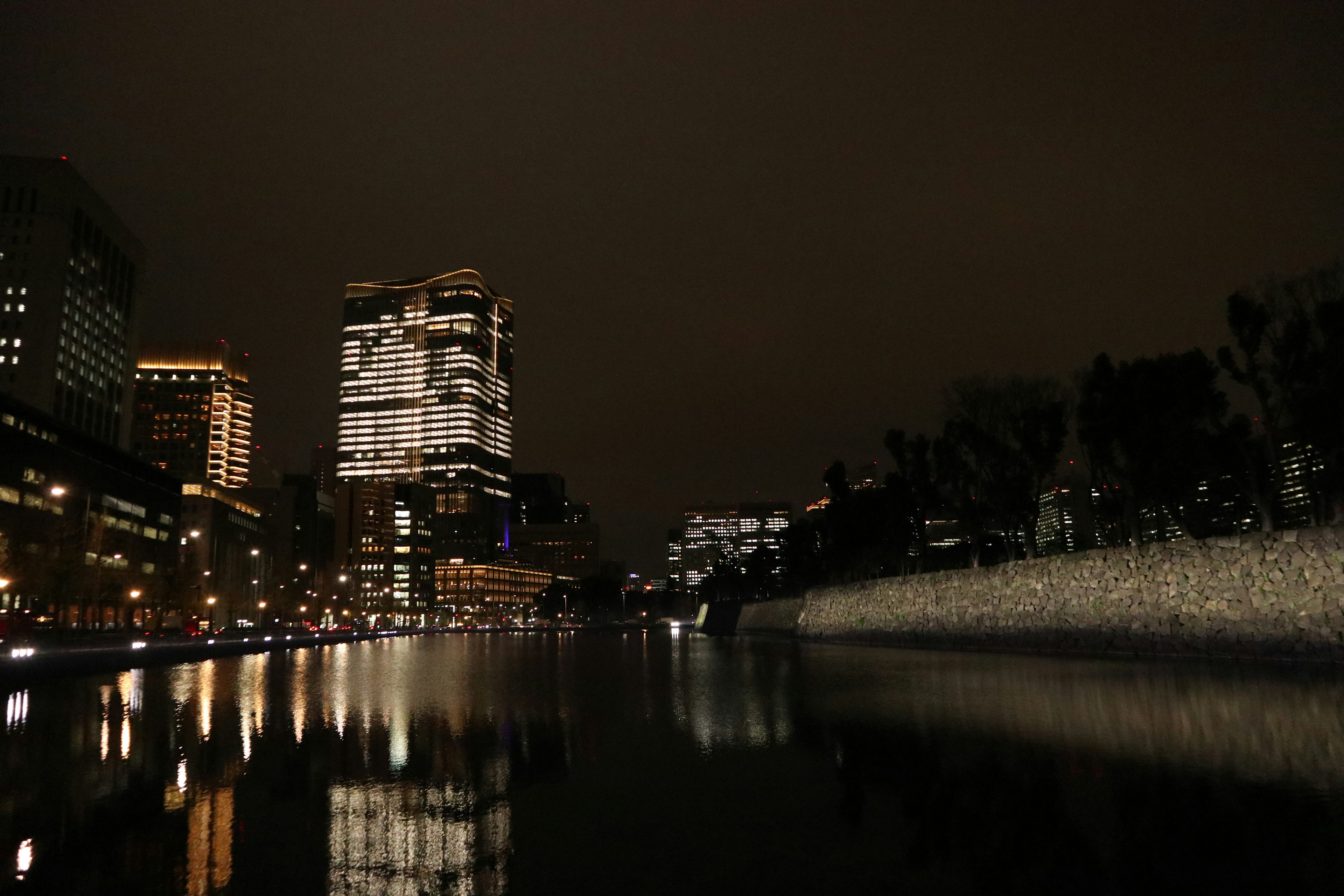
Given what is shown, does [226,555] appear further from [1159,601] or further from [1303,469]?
[1303,469]

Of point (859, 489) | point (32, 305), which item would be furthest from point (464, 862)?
point (32, 305)

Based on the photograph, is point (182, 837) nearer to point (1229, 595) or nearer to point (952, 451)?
point (1229, 595)

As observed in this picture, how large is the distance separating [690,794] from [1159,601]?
27758 mm

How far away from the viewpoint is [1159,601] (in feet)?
104

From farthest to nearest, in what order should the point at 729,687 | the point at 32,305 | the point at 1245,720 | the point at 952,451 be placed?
the point at 32,305
the point at 952,451
the point at 729,687
the point at 1245,720

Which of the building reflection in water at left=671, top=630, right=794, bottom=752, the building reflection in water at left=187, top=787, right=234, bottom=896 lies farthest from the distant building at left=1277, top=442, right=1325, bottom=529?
the building reflection in water at left=187, top=787, right=234, bottom=896

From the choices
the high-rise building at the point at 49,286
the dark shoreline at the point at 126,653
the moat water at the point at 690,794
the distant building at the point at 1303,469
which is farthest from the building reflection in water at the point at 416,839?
the high-rise building at the point at 49,286

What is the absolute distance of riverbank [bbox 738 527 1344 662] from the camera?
25.6m

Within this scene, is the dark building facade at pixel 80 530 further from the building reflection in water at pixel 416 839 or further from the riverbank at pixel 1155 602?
the riverbank at pixel 1155 602

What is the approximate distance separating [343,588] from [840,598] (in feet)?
450

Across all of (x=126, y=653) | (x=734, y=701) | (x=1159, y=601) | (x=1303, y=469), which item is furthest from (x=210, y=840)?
(x=126, y=653)

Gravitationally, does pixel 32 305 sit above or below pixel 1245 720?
above

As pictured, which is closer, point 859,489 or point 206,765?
point 206,765

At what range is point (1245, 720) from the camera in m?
13.9
